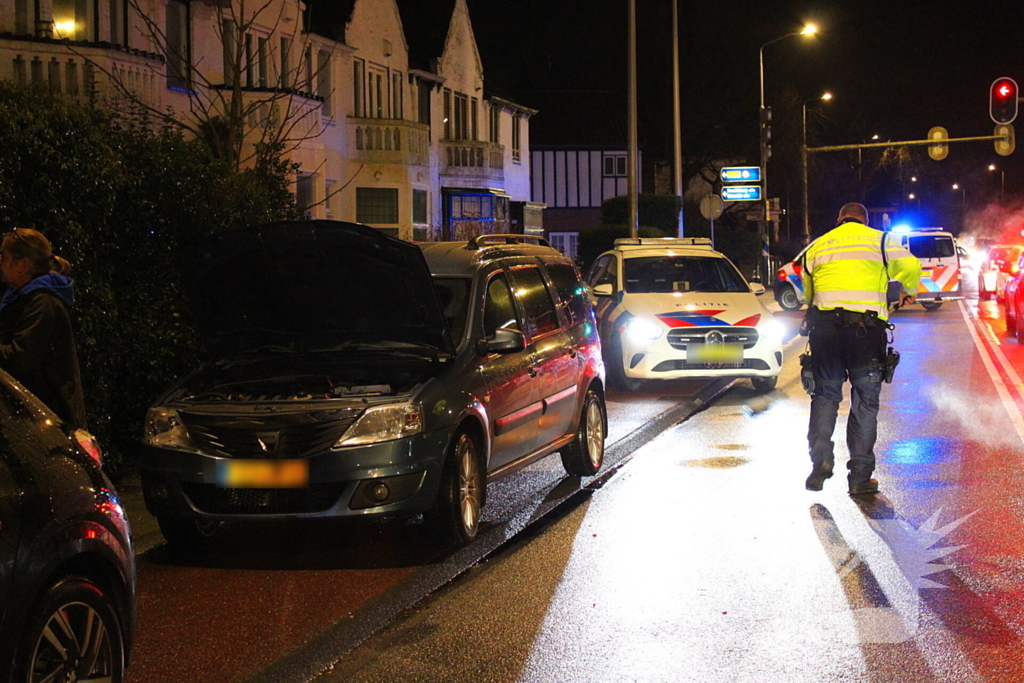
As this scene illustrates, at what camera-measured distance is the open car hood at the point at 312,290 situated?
7848 mm

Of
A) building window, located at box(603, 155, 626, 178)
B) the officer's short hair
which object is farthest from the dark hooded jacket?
building window, located at box(603, 155, 626, 178)

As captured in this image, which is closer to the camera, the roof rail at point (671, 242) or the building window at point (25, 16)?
the roof rail at point (671, 242)

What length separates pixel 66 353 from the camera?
6.54m

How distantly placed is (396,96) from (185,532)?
3029 cm

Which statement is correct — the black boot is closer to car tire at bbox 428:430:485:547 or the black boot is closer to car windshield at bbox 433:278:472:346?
car tire at bbox 428:430:485:547

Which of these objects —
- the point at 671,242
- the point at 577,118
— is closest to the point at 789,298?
the point at 671,242

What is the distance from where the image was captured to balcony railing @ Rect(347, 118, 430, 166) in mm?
34000

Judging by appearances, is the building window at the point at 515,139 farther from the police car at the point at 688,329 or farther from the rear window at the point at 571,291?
the rear window at the point at 571,291

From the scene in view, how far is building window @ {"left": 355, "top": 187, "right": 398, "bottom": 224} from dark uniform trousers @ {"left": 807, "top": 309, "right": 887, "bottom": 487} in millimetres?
26989

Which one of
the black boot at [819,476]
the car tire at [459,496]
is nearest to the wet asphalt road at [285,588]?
the car tire at [459,496]

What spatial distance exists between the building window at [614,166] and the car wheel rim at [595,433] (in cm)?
5106

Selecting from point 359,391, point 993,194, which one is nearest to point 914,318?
point 359,391

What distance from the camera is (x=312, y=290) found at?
838 centimetres

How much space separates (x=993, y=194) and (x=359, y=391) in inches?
5423
